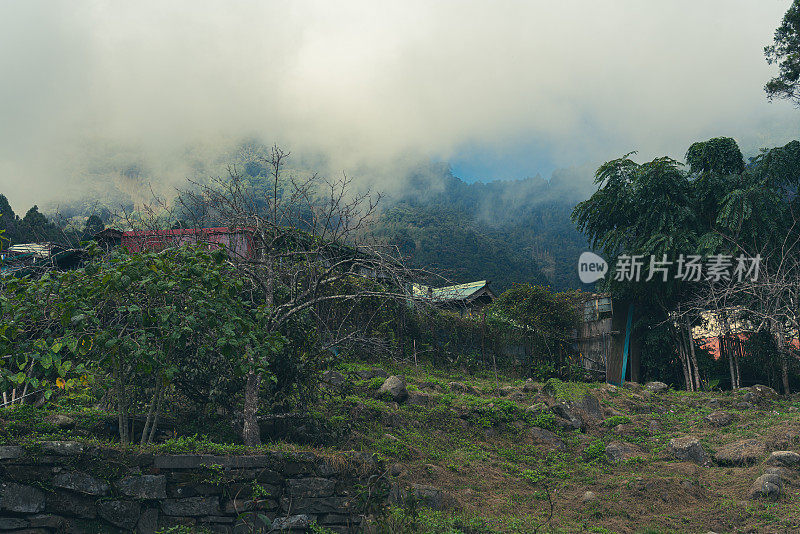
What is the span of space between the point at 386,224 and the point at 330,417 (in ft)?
92.6

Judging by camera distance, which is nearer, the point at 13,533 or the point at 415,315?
the point at 13,533

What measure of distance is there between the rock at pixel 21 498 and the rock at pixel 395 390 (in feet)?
20.8

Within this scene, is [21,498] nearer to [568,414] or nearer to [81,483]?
[81,483]

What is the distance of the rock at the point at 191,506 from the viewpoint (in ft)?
18.0

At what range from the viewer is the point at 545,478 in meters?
8.66

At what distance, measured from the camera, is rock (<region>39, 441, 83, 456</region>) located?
203 inches

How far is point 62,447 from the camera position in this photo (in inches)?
205

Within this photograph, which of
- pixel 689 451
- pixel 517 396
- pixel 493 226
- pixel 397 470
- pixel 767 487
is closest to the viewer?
pixel 767 487

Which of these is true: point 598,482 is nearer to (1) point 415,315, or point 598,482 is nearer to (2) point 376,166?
(1) point 415,315

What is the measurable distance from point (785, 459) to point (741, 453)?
2.82 feet

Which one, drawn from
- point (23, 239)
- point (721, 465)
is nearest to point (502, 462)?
point (721, 465)

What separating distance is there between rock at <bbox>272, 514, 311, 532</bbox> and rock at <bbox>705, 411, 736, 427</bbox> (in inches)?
352

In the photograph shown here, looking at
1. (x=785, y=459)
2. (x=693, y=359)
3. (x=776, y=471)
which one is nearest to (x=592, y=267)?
(x=693, y=359)

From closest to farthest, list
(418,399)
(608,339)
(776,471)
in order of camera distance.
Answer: (776,471) → (418,399) → (608,339)
